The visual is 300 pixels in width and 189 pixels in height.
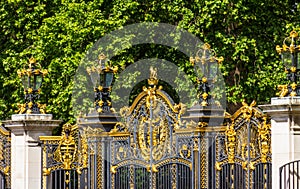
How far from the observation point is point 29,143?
19.8 metres

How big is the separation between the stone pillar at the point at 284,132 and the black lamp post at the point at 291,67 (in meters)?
0.23

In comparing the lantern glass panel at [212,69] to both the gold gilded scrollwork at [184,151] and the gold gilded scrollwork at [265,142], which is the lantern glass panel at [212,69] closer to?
the gold gilded scrollwork at [184,151]

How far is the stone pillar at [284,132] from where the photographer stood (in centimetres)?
1559

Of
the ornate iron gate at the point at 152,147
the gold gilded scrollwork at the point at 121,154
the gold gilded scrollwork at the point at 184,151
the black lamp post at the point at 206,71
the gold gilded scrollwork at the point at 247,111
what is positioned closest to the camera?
the gold gilded scrollwork at the point at 247,111

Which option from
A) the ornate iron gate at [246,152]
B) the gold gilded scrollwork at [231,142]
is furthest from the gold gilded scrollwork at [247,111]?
the gold gilded scrollwork at [231,142]

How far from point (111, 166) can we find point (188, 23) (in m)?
9.76

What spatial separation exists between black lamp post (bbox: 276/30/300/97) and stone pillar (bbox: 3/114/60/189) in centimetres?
558

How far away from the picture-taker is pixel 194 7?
2805 cm

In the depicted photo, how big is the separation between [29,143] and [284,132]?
593 cm

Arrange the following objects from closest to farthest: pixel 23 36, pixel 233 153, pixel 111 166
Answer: pixel 233 153, pixel 111 166, pixel 23 36

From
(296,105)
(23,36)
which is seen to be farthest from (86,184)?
(23,36)

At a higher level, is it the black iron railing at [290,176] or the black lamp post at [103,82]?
the black lamp post at [103,82]

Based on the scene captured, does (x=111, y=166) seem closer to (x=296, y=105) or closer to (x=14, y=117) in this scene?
(x=14, y=117)

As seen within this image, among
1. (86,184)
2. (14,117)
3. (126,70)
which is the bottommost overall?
(86,184)
